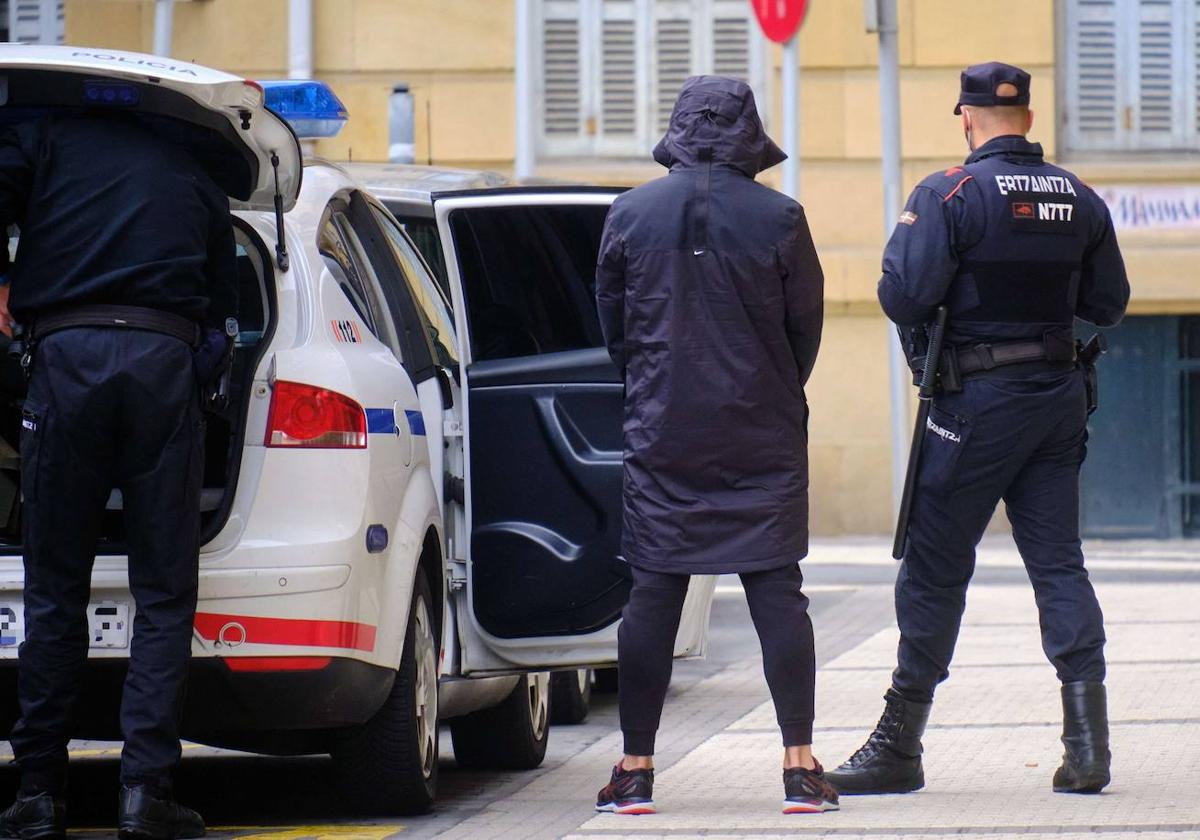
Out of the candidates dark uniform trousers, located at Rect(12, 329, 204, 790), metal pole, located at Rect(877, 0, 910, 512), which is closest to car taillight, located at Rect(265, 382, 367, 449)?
dark uniform trousers, located at Rect(12, 329, 204, 790)

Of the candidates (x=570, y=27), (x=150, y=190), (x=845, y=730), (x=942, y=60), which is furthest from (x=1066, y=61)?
(x=150, y=190)

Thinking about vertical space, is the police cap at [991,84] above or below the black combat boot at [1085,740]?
above

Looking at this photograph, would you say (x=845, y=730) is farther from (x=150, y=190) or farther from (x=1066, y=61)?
(x=1066, y=61)

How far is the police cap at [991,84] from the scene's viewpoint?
6.14 metres

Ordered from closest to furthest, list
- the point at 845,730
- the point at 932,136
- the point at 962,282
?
the point at 962,282 → the point at 845,730 → the point at 932,136

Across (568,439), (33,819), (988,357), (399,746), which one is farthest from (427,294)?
(33,819)

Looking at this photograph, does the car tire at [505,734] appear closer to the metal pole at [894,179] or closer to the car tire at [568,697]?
the car tire at [568,697]

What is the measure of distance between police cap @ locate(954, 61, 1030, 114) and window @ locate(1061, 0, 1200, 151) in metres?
11.6

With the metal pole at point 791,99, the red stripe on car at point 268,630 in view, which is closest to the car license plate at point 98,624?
the red stripe on car at point 268,630

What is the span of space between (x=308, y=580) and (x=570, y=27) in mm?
12919

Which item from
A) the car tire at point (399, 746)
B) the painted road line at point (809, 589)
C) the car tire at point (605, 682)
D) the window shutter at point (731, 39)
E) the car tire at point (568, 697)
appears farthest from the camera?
the window shutter at point (731, 39)

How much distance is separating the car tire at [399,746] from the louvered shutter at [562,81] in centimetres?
1203

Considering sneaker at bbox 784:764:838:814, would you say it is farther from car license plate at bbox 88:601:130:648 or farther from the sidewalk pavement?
car license plate at bbox 88:601:130:648

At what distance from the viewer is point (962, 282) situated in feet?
19.9
